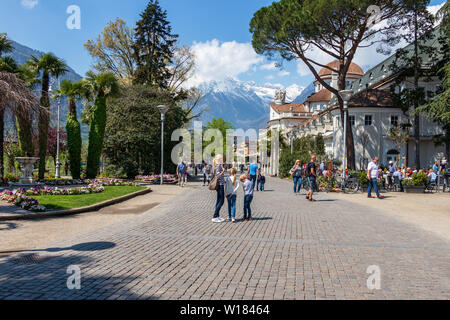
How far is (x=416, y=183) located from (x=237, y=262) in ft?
56.7

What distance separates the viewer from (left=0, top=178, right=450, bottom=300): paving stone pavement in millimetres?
4145

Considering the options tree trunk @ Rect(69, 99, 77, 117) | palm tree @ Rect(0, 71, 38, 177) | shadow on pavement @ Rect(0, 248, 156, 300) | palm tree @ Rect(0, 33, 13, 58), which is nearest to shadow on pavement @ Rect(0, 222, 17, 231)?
shadow on pavement @ Rect(0, 248, 156, 300)

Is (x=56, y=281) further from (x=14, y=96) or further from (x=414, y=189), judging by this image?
(x=414, y=189)

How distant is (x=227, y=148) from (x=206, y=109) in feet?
105

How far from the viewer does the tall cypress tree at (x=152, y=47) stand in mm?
34781

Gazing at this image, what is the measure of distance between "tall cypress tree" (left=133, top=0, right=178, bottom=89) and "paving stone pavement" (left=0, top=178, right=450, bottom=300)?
28240 mm

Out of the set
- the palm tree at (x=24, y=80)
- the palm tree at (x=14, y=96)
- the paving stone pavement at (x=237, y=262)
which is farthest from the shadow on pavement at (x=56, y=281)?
the palm tree at (x=24, y=80)

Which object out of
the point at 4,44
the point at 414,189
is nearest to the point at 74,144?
the point at 4,44

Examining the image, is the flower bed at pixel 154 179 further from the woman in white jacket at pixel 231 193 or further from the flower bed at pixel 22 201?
the woman in white jacket at pixel 231 193

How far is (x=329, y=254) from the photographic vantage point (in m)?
6.04

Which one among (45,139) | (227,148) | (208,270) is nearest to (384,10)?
(45,139)

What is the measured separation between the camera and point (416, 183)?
19.1 m

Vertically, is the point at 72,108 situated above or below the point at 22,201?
above
